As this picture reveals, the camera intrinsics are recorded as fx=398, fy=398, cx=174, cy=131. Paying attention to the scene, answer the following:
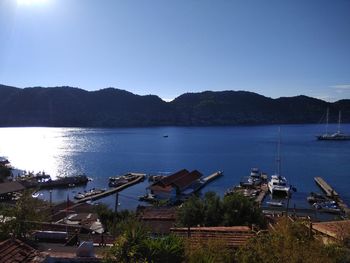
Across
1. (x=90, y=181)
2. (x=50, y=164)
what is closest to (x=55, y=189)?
(x=90, y=181)

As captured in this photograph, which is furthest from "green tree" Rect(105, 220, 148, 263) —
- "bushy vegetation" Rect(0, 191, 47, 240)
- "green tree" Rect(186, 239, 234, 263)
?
"bushy vegetation" Rect(0, 191, 47, 240)

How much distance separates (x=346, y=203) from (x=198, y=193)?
65.1ft

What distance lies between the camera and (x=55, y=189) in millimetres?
63562

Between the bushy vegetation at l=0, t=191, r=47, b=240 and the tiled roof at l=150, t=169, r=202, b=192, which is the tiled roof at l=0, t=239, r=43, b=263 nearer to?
the bushy vegetation at l=0, t=191, r=47, b=240

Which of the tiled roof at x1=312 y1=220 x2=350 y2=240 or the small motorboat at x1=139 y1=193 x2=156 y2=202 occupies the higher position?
the tiled roof at x1=312 y1=220 x2=350 y2=240

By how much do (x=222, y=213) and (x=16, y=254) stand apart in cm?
1559

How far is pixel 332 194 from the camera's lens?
170 ft

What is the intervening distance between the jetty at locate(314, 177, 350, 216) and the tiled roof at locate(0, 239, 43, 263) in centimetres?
3410

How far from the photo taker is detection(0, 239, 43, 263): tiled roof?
1017cm

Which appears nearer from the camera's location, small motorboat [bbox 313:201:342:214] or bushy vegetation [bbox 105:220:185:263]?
bushy vegetation [bbox 105:220:185:263]

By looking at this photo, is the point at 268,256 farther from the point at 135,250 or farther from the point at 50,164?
the point at 50,164

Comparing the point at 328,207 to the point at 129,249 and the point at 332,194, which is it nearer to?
the point at 332,194

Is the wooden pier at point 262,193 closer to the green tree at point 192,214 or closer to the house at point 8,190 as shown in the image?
the green tree at point 192,214

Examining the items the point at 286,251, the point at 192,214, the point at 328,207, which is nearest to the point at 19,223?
the point at 286,251
